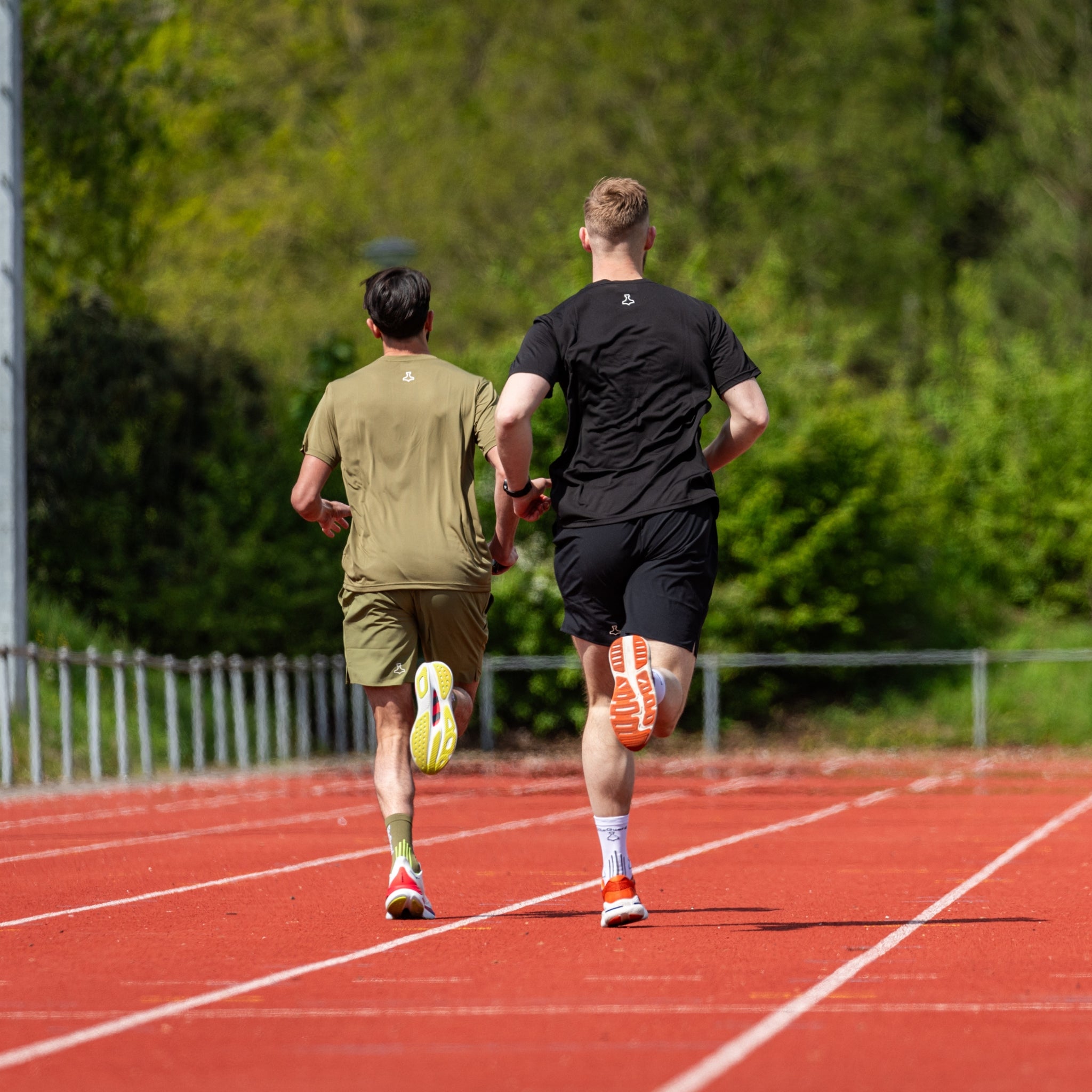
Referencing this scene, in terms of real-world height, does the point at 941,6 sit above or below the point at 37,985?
above

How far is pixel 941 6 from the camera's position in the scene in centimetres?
4744

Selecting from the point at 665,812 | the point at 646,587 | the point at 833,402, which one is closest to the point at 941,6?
the point at 833,402

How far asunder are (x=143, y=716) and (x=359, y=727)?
19.9ft

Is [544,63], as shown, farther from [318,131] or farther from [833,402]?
[833,402]

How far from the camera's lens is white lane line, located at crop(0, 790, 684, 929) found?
289 inches

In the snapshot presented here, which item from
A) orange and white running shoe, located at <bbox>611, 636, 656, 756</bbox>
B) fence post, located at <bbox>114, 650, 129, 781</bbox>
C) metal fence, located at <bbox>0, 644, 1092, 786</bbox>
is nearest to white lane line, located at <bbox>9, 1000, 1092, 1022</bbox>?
orange and white running shoe, located at <bbox>611, 636, 656, 756</bbox>

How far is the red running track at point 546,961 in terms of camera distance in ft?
14.1

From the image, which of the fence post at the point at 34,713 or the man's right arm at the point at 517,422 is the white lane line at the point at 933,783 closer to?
the fence post at the point at 34,713

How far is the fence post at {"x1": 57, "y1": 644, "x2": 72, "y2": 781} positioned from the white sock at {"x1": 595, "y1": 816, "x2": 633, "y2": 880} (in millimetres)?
11121

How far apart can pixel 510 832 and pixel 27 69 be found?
62.5 feet

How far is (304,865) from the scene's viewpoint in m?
9.30

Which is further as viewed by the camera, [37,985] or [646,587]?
[646,587]

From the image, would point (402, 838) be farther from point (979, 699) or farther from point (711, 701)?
point (979, 699)

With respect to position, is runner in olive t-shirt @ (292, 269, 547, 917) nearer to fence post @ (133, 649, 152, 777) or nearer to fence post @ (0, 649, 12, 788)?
fence post @ (0, 649, 12, 788)
